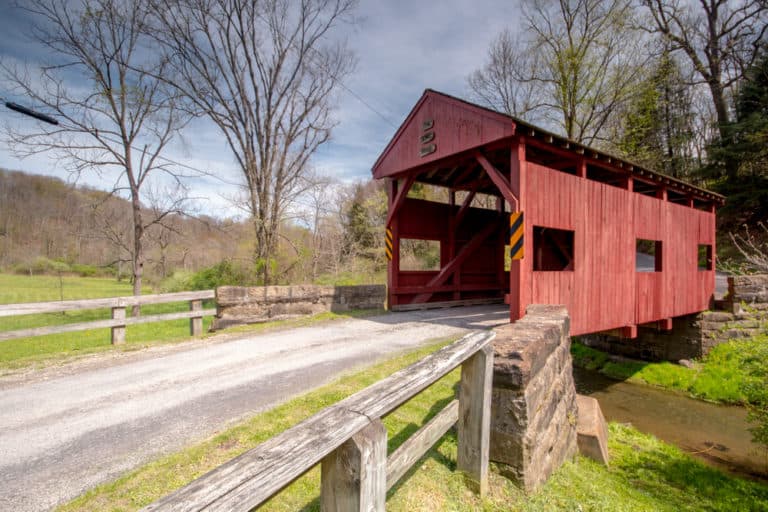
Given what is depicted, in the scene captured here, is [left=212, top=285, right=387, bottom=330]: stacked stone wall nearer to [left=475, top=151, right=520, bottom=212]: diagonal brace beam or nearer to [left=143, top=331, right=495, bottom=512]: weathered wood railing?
[left=475, top=151, right=520, bottom=212]: diagonal brace beam

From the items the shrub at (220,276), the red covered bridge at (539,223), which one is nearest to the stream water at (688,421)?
the red covered bridge at (539,223)

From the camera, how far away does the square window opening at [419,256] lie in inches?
803

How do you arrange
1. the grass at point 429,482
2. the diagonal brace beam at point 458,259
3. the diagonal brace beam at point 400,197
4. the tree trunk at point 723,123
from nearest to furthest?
the grass at point 429,482, the diagonal brace beam at point 400,197, the diagonal brace beam at point 458,259, the tree trunk at point 723,123

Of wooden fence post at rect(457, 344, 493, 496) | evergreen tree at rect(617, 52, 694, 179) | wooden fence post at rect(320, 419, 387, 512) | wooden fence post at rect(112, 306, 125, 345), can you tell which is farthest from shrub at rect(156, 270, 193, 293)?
evergreen tree at rect(617, 52, 694, 179)

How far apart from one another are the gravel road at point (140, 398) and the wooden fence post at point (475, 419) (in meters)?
1.80

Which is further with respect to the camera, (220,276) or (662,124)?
(662,124)

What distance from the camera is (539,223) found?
6.45m

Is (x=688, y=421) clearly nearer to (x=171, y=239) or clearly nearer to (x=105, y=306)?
(x=105, y=306)

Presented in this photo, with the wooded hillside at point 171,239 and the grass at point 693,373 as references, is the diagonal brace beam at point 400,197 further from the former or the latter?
the grass at point 693,373

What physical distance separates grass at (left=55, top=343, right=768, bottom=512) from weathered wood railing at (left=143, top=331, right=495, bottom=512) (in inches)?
17.8

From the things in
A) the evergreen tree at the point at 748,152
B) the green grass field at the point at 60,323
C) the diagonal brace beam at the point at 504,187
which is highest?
the evergreen tree at the point at 748,152

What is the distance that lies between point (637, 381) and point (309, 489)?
12171 mm

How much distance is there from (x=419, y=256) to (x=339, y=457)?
20764 mm

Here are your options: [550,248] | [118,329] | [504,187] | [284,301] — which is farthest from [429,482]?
[550,248]
